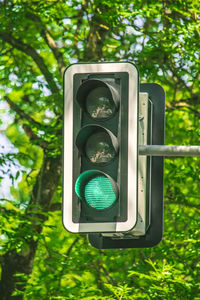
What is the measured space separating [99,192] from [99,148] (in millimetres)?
207

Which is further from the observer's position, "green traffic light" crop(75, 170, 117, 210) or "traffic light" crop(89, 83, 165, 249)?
"traffic light" crop(89, 83, 165, 249)

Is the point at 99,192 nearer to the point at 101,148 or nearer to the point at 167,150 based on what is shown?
the point at 101,148

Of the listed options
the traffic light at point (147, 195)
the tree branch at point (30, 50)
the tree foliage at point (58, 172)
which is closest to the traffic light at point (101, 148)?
the traffic light at point (147, 195)

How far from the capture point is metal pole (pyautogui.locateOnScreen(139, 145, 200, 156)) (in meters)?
2.60

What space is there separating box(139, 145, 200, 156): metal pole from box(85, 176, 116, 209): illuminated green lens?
0.29m

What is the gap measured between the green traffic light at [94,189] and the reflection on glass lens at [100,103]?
279 millimetres

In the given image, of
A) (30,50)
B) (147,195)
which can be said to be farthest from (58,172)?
(147,195)

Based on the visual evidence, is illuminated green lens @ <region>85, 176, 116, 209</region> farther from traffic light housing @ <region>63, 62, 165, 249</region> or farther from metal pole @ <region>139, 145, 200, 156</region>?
metal pole @ <region>139, 145, 200, 156</region>

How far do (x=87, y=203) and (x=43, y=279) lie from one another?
18.8 feet

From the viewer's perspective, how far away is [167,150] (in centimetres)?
262

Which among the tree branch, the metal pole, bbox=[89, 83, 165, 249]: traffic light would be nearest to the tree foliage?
the tree branch

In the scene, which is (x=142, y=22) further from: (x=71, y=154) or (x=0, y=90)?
A: (x=71, y=154)

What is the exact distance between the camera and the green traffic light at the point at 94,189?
2.39 m

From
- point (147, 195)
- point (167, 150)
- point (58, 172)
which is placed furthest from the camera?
point (58, 172)
